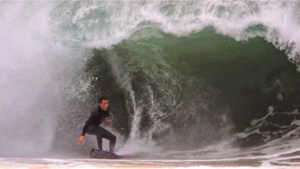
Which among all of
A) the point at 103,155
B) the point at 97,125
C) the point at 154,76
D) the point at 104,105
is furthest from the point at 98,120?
the point at 154,76

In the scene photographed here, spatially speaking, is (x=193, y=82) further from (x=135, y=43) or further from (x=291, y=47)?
(x=291, y=47)

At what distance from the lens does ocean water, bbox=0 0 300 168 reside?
202 inches

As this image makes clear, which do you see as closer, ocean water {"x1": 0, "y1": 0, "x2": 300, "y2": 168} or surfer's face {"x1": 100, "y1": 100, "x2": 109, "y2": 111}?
surfer's face {"x1": 100, "y1": 100, "x2": 109, "y2": 111}

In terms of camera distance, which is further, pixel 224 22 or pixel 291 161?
pixel 224 22

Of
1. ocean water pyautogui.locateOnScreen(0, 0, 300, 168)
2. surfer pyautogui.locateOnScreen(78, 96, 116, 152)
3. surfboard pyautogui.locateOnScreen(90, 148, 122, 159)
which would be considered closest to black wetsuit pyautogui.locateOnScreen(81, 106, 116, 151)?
surfer pyautogui.locateOnScreen(78, 96, 116, 152)

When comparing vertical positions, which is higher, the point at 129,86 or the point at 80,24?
the point at 80,24

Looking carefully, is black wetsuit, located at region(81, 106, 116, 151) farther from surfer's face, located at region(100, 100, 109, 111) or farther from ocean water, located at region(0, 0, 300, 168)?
ocean water, located at region(0, 0, 300, 168)

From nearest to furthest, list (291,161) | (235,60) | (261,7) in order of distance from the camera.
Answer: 1. (291,161)
2. (261,7)
3. (235,60)

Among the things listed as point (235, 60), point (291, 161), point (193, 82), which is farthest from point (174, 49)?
point (291, 161)

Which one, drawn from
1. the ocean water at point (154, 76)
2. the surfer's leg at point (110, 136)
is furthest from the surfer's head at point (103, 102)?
the ocean water at point (154, 76)

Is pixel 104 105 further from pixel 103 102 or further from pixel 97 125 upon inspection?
pixel 97 125

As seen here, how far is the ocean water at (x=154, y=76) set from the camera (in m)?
5.14

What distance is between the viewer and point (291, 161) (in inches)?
166

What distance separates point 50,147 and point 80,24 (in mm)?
1946
